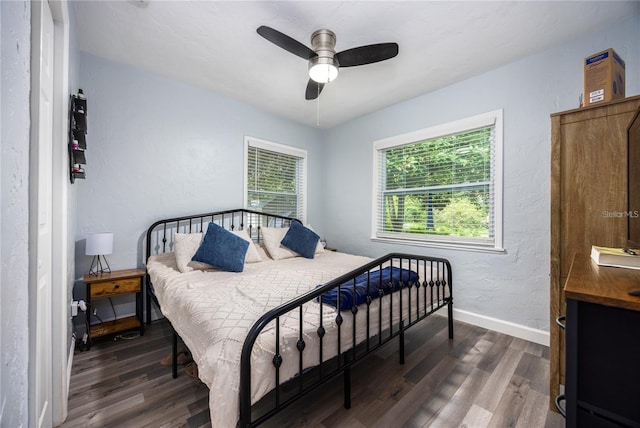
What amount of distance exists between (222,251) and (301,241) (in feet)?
3.61

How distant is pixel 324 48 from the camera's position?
2.15 meters

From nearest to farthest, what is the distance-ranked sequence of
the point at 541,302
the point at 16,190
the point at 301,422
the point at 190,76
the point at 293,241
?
the point at 16,190
the point at 301,422
the point at 541,302
the point at 190,76
the point at 293,241

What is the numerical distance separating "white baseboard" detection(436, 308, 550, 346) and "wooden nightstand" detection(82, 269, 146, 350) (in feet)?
11.2

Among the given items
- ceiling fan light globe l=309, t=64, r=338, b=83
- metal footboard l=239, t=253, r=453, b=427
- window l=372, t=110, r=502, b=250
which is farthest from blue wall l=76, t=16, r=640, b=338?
ceiling fan light globe l=309, t=64, r=338, b=83

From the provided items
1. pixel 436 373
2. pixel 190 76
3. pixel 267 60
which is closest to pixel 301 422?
pixel 436 373

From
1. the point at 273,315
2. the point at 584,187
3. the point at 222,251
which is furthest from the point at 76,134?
the point at 584,187

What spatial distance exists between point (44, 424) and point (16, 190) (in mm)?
1694

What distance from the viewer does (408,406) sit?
65.3 inches

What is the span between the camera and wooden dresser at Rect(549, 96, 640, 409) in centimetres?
145

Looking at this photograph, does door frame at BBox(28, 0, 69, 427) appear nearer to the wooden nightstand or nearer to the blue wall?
the wooden nightstand

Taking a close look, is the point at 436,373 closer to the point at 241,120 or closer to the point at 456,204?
the point at 456,204

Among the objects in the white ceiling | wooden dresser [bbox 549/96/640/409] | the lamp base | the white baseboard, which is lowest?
the white baseboard

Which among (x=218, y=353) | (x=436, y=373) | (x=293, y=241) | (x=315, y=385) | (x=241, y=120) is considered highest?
(x=241, y=120)

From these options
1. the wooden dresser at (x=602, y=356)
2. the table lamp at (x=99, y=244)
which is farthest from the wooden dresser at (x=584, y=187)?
the table lamp at (x=99, y=244)
